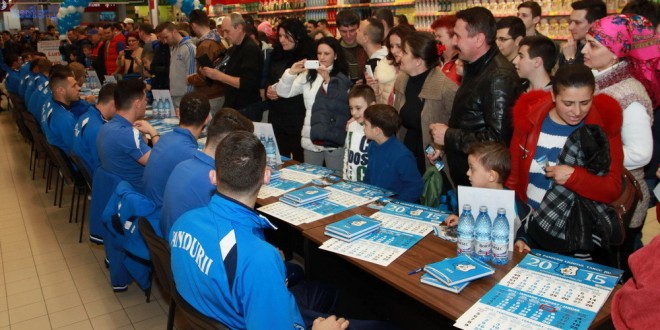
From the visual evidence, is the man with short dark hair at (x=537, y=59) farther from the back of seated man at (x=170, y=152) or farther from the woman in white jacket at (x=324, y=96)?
the back of seated man at (x=170, y=152)

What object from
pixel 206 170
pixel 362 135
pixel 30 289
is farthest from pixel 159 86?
pixel 206 170

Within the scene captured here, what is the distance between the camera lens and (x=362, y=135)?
3.64 metres

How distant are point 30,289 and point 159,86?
12.4ft

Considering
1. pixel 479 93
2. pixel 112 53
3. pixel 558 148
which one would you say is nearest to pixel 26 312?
pixel 479 93

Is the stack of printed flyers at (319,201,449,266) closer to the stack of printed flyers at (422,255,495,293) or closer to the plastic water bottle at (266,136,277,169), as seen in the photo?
the stack of printed flyers at (422,255,495,293)

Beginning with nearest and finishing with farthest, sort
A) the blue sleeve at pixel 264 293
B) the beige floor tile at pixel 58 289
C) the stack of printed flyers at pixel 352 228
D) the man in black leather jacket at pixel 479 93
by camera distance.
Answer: the blue sleeve at pixel 264 293 → the stack of printed flyers at pixel 352 228 → the man in black leather jacket at pixel 479 93 → the beige floor tile at pixel 58 289

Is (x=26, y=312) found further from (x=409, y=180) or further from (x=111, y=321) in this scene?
(x=409, y=180)

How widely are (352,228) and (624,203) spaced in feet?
4.00

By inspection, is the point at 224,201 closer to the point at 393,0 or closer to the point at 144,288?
the point at 144,288

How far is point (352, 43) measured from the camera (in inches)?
214

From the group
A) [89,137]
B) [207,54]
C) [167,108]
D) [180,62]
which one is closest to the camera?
[89,137]

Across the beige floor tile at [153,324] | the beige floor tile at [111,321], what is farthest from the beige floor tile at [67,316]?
the beige floor tile at [153,324]

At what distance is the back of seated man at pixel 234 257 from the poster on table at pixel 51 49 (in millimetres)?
11733

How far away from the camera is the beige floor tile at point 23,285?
4.05m
